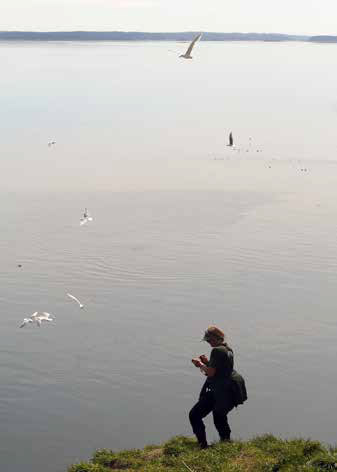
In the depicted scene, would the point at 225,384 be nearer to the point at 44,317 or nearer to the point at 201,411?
the point at 201,411

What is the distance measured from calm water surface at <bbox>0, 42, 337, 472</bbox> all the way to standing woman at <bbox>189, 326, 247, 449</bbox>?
3.62 meters

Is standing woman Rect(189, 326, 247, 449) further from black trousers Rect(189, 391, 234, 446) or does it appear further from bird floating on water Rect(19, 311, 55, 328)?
bird floating on water Rect(19, 311, 55, 328)

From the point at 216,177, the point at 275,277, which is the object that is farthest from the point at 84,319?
the point at 216,177

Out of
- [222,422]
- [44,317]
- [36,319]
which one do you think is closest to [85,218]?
[44,317]

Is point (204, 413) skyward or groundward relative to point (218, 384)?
groundward

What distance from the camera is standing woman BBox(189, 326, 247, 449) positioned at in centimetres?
1214

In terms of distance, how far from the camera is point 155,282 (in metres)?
24.9

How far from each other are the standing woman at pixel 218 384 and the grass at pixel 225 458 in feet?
1.47

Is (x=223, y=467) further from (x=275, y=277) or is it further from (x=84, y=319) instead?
(x=275, y=277)

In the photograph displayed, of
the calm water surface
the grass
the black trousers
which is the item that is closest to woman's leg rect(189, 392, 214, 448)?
the black trousers

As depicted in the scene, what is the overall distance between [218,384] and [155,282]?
1264 cm

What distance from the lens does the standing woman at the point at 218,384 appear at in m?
12.1

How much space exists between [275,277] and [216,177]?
16424mm

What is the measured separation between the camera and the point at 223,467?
39.0 feet
